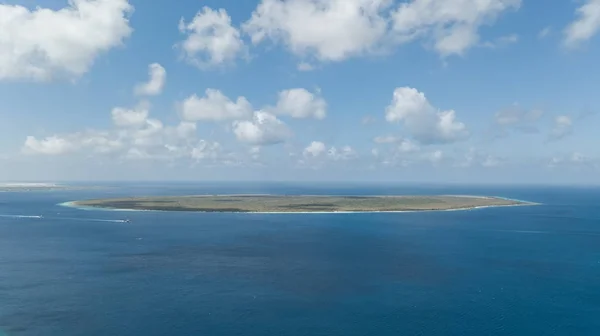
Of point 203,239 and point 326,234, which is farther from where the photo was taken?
point 326,234

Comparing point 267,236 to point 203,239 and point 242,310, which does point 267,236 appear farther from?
Result: point 242,310

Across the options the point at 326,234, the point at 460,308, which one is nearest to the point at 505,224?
the point at 326,234

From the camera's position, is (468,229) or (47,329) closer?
(47,329)

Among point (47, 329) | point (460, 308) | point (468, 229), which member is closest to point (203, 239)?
point (47, 329)

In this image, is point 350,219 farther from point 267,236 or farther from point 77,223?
point 77,223

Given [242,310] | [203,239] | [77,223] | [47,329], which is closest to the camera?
[47,329]

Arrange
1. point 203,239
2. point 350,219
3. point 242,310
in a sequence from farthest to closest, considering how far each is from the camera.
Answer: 1. point 350,219
2. point 203,239
3. point 242,310
